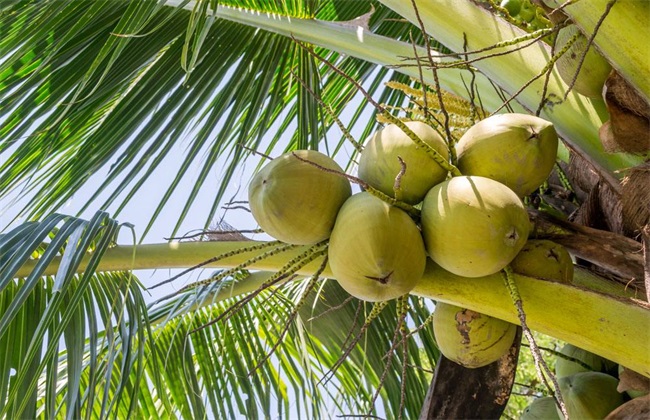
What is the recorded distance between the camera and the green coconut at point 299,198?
1.06 meters

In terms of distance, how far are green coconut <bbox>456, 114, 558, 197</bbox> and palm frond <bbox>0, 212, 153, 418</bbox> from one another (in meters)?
0.63

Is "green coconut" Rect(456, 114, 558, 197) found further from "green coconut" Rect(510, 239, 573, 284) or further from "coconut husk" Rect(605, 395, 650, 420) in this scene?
"coconut husk" Rect(605, 395, 650, 420)

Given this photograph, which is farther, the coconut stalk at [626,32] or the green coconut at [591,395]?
the green coconut at [591,395]

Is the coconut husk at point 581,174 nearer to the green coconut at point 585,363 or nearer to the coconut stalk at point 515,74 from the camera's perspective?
the coconut stalk at point 515,74

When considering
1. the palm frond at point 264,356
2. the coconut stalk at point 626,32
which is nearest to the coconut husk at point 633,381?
the coconut stalk at point 626,32

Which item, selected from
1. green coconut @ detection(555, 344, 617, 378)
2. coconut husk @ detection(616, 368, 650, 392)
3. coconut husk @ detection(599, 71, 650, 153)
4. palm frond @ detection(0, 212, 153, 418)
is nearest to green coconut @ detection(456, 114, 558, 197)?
coconut husk @ detection(599, 71, 650, 153)

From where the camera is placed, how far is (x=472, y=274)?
1.04 meters

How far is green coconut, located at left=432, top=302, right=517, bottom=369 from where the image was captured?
116 cm

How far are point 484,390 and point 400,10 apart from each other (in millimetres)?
729

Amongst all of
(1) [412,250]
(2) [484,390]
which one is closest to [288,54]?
(2) [484,390]

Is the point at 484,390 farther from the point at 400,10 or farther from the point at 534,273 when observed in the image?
the point at 400,10

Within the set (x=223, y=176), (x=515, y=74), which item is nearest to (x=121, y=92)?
(x=223, y=176)

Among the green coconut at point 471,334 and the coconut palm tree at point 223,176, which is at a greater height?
the coconut palm tree at point 223,176

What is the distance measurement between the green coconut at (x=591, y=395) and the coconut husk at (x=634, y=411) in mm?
105
